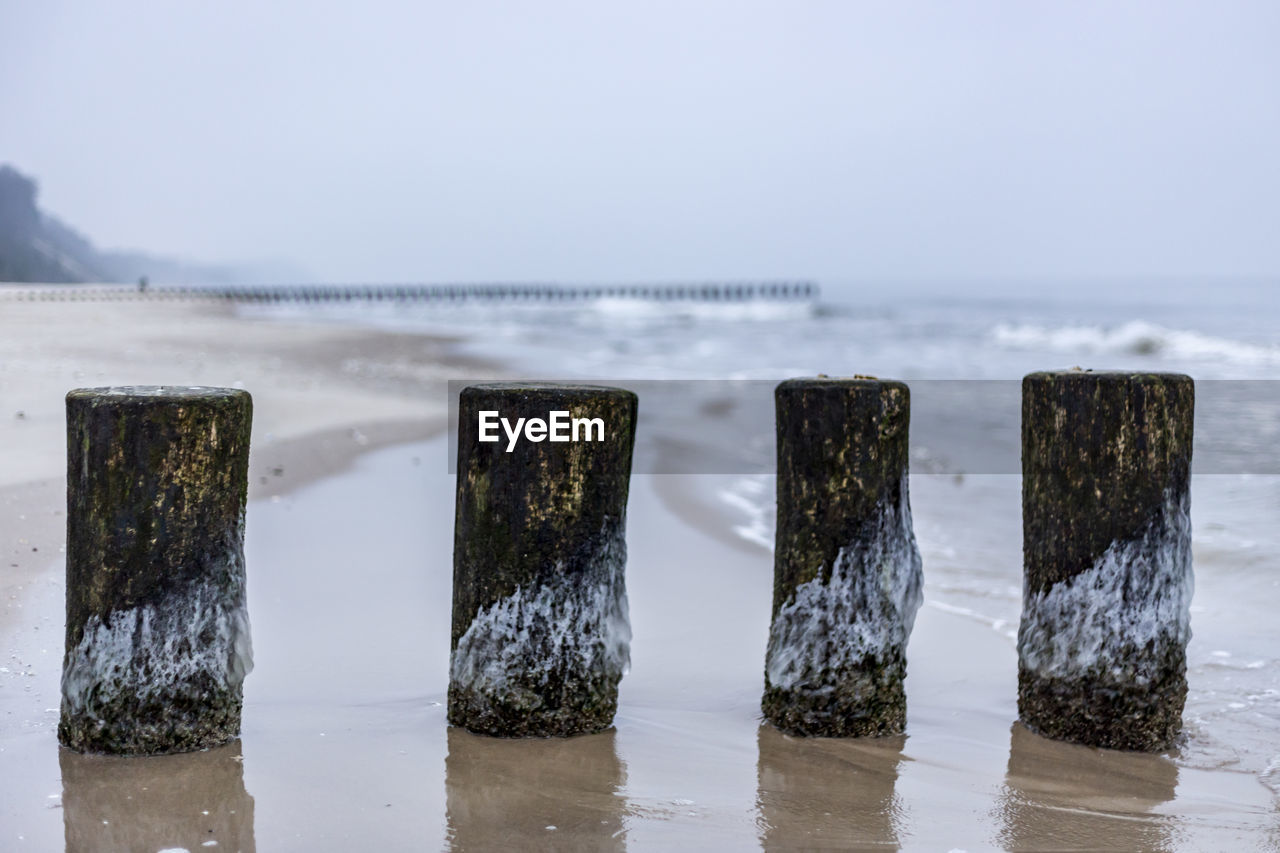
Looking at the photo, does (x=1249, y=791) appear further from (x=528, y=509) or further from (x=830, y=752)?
(x=528, y=509)

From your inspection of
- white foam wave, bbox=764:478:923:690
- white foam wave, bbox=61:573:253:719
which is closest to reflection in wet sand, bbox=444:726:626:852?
white foam wave, bbox=764:478:923:690

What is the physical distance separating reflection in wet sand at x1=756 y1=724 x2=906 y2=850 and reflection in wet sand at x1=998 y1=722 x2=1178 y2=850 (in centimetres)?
34

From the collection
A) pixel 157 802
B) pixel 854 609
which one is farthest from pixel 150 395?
pixel 854 609

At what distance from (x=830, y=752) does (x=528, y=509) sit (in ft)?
4.12

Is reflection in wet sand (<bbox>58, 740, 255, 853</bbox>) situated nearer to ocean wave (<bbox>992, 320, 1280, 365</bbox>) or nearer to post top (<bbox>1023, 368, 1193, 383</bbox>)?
post top (<bbox>1023, 368, 1193, 383</bbox>)

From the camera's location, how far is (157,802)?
3.36 m

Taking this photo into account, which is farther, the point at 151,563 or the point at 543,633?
the point at 543,633

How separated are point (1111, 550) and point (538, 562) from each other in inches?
74.2

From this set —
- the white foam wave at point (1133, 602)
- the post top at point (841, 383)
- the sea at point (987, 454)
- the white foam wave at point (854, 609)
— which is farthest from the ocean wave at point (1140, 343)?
the post top at point (841, 383)

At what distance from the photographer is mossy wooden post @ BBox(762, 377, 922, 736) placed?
3994 mm

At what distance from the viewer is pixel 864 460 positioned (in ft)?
13.1

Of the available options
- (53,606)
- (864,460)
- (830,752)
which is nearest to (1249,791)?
(830,752)

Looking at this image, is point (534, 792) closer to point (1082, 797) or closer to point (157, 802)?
point (157, 802)

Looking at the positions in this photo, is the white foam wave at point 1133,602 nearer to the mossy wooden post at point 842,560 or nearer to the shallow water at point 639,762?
the shallow water at point 639,762
